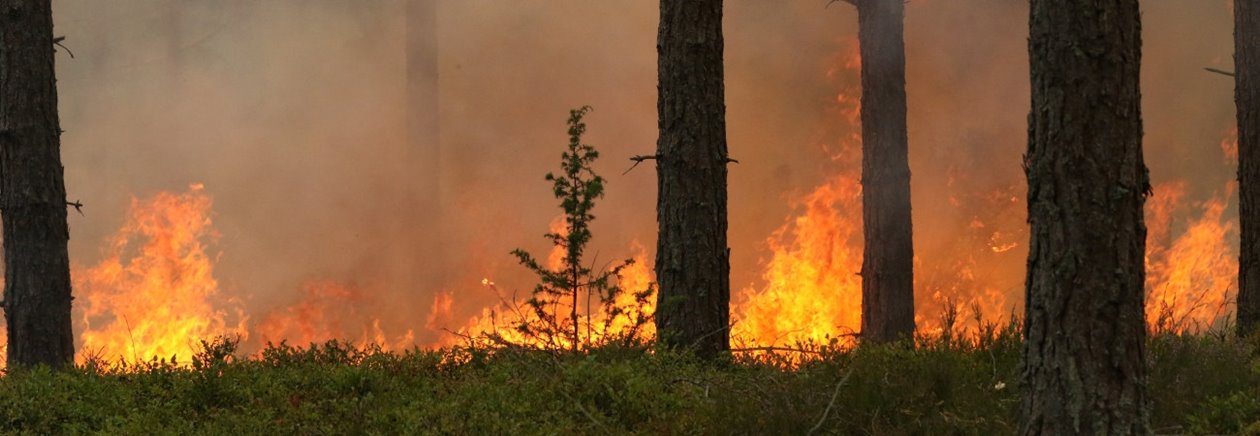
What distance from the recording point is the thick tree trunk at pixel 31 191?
9.66 metres

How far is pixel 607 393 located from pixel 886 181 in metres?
7.05

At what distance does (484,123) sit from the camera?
72.4ft

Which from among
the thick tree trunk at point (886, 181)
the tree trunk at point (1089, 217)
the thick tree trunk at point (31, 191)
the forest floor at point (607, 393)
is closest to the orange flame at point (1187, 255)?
the thick tree trunk at point (886, 181)

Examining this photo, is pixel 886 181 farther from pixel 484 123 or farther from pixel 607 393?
pixel 484 123

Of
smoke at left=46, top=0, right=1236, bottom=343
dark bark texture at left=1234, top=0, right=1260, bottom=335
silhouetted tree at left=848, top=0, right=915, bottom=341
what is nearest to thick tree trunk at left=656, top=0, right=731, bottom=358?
silhouetted tree at left=848, top=0, right=915, bottom=341

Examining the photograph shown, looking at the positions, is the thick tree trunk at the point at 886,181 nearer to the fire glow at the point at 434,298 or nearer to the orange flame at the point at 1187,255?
the fire glow at the point at 434,298

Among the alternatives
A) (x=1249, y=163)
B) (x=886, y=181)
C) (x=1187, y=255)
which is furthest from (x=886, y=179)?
(x=1187, y=255)

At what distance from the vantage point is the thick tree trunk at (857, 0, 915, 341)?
1302cm

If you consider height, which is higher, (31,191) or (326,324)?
(326,324)

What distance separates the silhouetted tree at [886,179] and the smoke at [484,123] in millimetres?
7077

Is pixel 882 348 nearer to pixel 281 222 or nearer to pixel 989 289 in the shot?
pixel 989 289

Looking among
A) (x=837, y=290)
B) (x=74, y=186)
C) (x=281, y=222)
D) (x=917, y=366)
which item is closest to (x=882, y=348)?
(x=917, y=366)

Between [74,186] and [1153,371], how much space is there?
20666 mm

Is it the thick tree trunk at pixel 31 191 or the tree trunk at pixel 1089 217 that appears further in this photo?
the thick tree trunk at pixel 31 191
